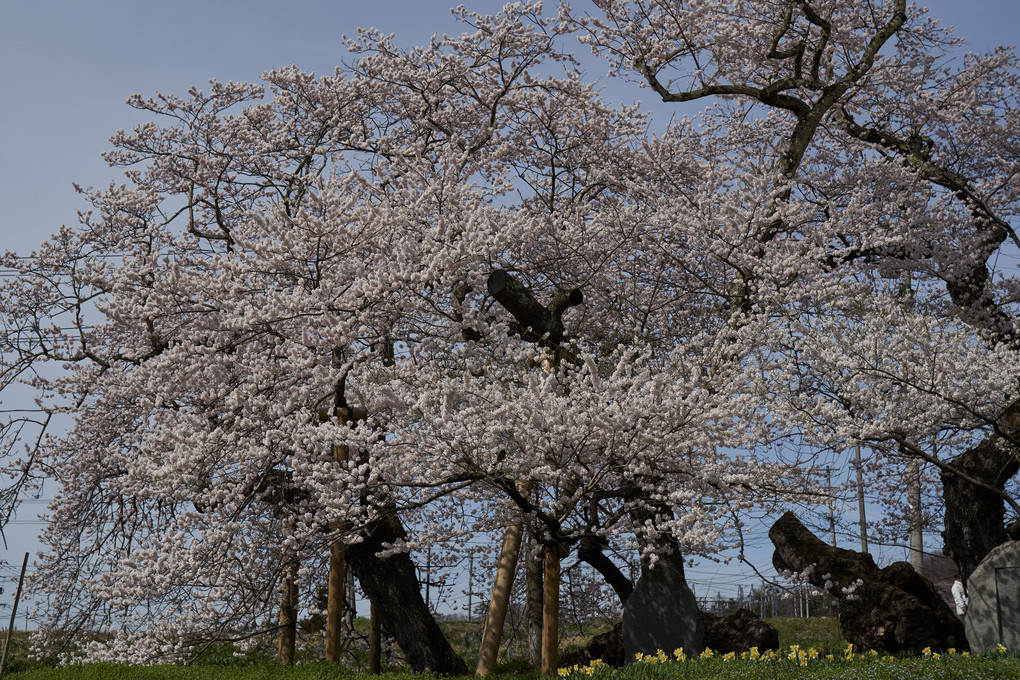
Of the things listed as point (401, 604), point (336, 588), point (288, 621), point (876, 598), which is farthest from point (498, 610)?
point (876, 598)

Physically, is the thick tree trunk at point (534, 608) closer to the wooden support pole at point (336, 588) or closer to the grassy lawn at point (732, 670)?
the grassy lawn at point (732, 670)

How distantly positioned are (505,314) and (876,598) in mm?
6249

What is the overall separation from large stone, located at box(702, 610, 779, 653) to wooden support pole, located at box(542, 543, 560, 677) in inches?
147

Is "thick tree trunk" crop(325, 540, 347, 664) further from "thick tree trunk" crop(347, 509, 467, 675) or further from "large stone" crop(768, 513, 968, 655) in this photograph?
"large stone" crop(768, 513, 968, 655)

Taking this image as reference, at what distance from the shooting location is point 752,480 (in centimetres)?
803

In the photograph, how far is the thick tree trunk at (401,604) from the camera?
1012cm

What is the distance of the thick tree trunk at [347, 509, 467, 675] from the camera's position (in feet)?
33.2

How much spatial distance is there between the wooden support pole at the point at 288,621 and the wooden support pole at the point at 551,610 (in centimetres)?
339

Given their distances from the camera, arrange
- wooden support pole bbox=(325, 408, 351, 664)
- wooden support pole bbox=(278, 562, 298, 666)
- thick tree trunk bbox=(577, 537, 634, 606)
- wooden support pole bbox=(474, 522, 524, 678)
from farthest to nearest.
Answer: thick tree trunk bbox=(577, 537, 634, 606) < wooden support pole bbox=(278, 562, 298, 666) < wooden support pole bbox=(325, 408, 351, 664) < wooden support pole bbox=(474, 522, 524, 678)

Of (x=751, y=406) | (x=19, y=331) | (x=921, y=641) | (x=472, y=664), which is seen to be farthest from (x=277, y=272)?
(x=921, y=641)

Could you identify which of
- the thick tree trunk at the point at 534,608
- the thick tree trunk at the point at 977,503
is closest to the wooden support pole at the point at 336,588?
the thick tree trunk at the point at 534,608

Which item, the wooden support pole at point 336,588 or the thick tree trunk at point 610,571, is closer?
the wooden support pole at point 336,588

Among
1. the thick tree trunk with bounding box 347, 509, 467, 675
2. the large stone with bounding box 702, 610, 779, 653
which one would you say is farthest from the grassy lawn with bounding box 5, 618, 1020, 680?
the thick tree trunk with bounding box 347, 509, 467, 675

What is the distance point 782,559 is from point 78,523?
9.82 m
